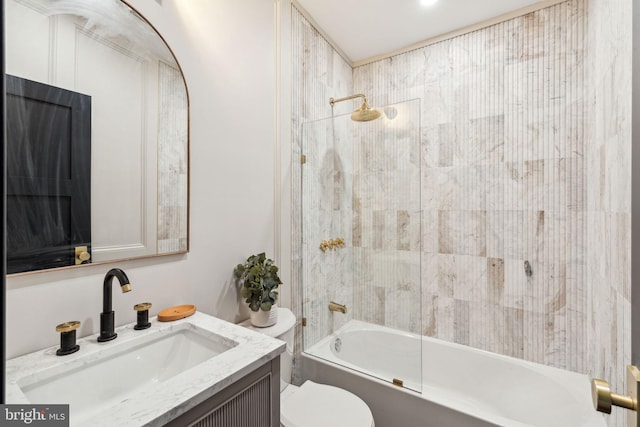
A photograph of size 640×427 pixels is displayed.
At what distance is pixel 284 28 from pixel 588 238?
2194 millimetres

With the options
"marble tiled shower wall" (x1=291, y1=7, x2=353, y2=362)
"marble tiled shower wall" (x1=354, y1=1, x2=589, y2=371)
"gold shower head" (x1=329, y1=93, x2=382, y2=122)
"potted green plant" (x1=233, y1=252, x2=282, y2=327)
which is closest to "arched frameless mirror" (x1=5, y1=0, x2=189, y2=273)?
"potted green plant" (x1=233, y1=252, x2=282, y2=327)

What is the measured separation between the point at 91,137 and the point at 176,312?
2.23 ft

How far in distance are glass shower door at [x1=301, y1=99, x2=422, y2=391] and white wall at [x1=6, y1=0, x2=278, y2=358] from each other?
1.23ft

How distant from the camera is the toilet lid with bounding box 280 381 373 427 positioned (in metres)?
1.29

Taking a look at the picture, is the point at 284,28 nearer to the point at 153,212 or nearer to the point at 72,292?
the point at 153,212

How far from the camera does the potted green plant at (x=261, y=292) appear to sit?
1.30 metres

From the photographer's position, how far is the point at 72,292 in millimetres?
881

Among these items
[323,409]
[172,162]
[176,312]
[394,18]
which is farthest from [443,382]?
[394,18]

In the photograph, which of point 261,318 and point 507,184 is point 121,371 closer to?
point 261,318

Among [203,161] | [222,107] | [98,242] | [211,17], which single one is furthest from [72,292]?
[211,17]

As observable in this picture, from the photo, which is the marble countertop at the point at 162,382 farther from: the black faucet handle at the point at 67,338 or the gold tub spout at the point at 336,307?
the gold tub spout at the point at 336,307

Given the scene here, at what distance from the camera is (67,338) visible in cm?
80

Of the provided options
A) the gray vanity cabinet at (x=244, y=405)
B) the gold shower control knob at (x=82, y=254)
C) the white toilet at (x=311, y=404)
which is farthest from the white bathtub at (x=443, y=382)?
the gold shower control knob at (x=82, y=254)

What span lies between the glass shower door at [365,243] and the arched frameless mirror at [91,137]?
914mm
